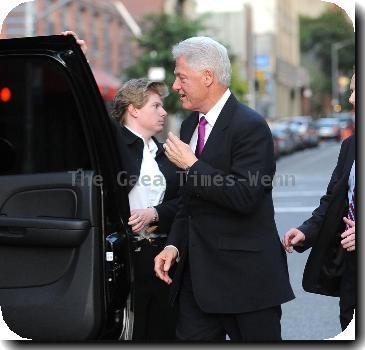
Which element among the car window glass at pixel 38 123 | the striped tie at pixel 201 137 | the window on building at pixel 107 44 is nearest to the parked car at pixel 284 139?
the window on building at pixel 107 44

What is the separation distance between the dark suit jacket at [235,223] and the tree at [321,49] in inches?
3456

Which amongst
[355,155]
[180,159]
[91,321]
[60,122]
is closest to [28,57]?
[180,159]

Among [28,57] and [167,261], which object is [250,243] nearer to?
[167,261]

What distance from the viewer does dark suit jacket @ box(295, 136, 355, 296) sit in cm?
431

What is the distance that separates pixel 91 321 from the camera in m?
4.12

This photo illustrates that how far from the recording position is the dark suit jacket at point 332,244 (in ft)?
14.1

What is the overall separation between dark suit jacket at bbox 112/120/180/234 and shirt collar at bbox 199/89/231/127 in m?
0.55

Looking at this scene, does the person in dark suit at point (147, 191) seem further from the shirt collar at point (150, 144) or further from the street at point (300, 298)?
the street at point (300, 298)

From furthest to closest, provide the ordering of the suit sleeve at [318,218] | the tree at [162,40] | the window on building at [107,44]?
the window on building at [107,44] < the tree at [162,40] < the suit sleeve at [318,218]

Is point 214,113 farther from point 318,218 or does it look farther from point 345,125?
point 345,125

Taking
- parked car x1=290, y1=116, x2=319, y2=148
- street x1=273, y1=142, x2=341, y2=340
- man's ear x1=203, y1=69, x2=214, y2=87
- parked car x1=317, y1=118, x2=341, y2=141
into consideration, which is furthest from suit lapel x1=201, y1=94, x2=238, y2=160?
parked car x1=317, y1=118, x2=341, y2=141

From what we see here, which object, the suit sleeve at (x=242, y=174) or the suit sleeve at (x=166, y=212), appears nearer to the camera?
the suit sleeve at (x=242, y=174)

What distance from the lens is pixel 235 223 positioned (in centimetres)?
395

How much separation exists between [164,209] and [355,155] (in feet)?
3.48
